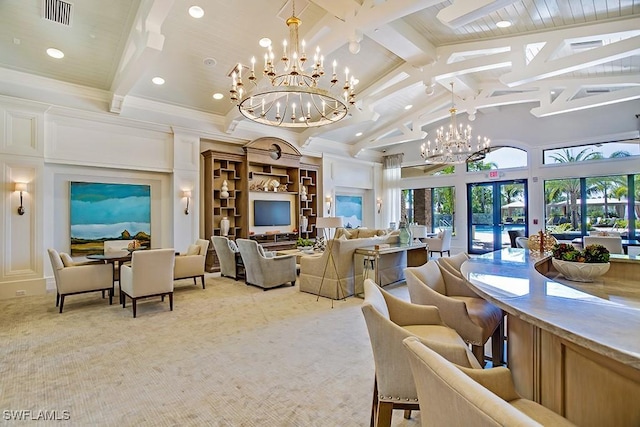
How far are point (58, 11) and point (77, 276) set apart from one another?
3.61 meters

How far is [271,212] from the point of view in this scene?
27.6ft

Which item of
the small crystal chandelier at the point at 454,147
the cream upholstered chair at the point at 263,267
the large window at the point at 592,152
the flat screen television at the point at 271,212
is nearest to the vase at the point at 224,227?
the flat screen television at the point at 271,212

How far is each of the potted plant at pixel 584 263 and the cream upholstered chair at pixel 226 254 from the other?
5237mm

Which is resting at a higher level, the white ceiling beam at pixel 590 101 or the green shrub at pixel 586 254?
the white ceiling beam at pixel 590 101

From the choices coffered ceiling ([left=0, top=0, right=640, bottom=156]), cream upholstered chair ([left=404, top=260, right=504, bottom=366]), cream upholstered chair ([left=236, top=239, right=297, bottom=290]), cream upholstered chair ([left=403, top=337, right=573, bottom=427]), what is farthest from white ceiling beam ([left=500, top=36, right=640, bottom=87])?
cream upholstered chair ([left=403, top=337, right=573, bottom=427])

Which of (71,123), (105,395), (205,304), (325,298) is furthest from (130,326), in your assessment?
(71,123)

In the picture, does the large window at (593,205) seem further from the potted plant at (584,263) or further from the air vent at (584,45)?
the potted plant at (584,263)

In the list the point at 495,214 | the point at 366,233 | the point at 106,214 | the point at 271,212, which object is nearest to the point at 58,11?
the point at 106,214

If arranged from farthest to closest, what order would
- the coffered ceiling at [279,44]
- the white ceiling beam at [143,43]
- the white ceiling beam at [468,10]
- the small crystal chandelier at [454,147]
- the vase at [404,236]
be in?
1. the small crystal chandelier at [454,147]
2. the vase at [404,236]
3. the coffered ceiling at [279,44]
4. the white ceiling beam at [143,43]
5. the white ceiling beam at [468,10]

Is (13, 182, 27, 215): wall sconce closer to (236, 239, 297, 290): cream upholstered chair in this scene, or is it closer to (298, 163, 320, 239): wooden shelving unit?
(236, 239, 297, 290): cream upholstered chair

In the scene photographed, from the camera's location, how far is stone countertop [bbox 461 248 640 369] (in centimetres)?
98

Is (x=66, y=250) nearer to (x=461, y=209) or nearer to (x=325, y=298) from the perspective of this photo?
(x=325, y=298)

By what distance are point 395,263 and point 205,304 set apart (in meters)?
3.35

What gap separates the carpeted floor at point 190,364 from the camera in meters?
2.15
